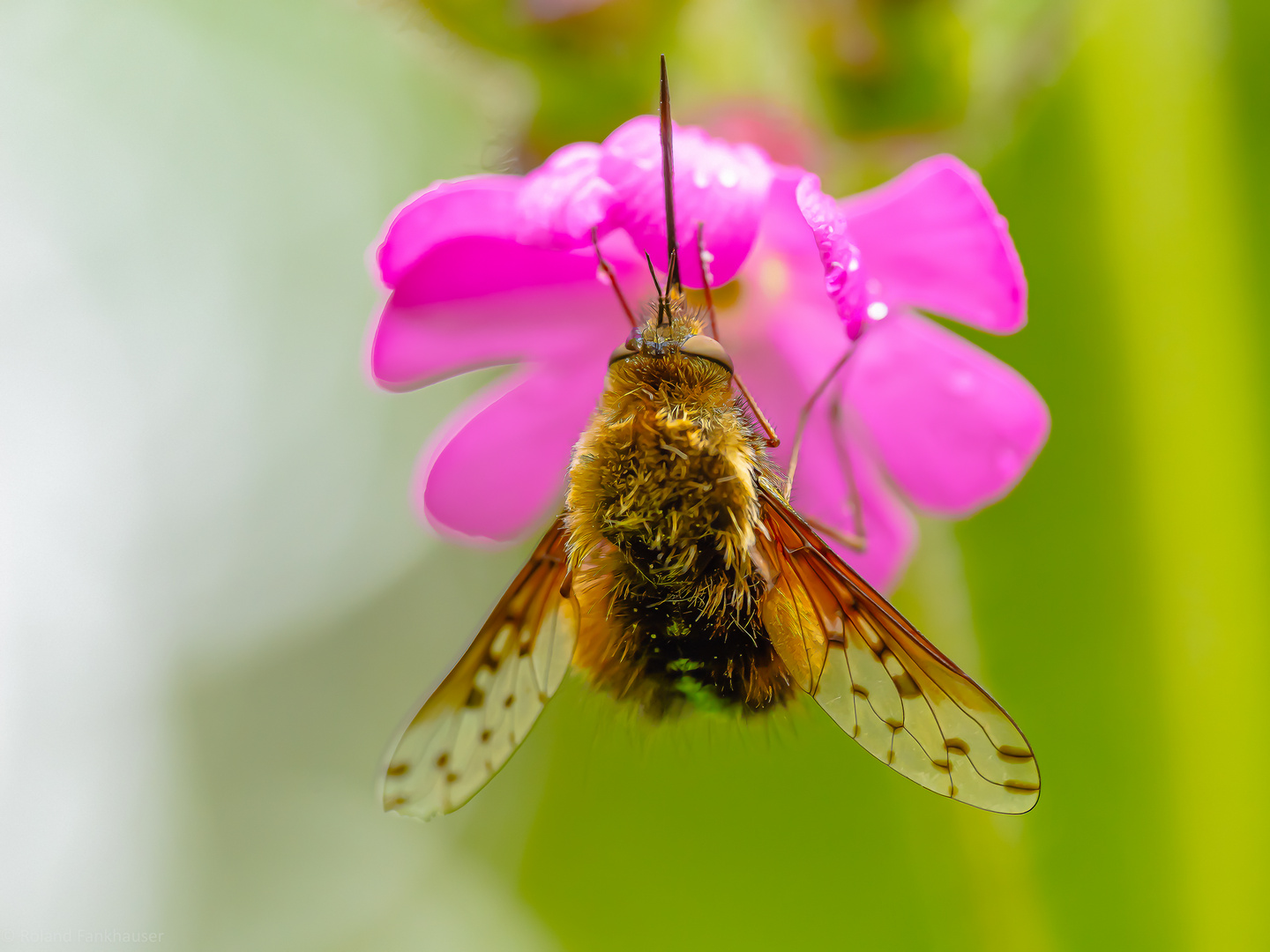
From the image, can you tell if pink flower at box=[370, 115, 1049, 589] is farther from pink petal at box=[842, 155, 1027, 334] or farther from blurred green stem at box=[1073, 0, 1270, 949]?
blurred green stem at box=[1073, 0, 1270, 949]

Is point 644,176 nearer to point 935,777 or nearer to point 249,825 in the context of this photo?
point 935,777

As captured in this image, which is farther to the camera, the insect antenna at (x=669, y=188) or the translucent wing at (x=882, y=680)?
the insect antenna at (x=669, y=188)

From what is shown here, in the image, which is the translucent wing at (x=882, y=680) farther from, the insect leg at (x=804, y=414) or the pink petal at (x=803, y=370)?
the pink petal at (x=803, y=370)

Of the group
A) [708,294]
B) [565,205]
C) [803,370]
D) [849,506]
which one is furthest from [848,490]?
[565,205]

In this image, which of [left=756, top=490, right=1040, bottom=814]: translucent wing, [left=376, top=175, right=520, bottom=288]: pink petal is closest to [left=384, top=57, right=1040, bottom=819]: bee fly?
[left=756, top=490, right=1040, bottom=814]: translucent wing

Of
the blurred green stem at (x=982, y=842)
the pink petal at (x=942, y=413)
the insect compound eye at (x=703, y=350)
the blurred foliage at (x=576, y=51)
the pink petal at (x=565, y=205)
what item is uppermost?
the blurred foliage at (x=576, y=51)

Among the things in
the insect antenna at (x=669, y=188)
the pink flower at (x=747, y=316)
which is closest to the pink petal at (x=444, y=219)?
the pink flower at (x=747, y=316)

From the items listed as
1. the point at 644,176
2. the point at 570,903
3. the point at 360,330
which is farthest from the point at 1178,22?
the point at 360,330
